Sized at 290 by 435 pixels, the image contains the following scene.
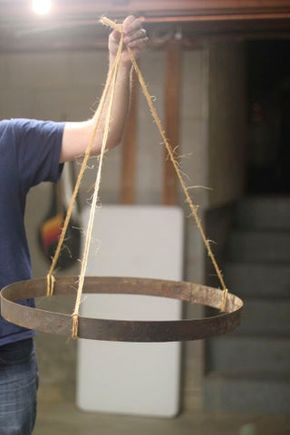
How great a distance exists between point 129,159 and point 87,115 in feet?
1.27

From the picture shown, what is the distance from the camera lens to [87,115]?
4152mm

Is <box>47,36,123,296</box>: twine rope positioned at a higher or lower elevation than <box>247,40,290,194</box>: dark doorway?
lower

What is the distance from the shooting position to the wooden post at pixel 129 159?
13.4 ft

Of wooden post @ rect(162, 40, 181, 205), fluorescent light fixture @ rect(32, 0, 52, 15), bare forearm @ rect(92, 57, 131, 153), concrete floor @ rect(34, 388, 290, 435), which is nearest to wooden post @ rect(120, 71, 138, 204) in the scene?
wooden post @ rect(162, 40, 181, 205)

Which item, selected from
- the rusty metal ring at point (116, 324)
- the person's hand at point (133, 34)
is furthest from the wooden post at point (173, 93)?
the rusty metal ring at point (116, 324)

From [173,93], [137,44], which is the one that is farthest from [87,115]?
[137,44]

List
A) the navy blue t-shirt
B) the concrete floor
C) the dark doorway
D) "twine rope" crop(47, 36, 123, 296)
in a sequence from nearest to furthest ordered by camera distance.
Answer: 1. "twine rope" crop(47, 36, 123, 296)
2. the navy blue t-shirt
3. the concrete floor
4. the dark doorway

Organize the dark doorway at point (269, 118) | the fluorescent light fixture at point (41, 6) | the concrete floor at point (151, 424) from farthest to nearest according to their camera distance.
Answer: the dark doorway at point (269, 118) → the concrete floor at point (151, 424) → the fluorescent light fixture at point (41, 6)

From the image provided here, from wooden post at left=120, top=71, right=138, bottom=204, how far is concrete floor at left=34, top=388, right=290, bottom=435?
1331mm

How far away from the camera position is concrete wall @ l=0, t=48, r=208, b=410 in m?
4.02

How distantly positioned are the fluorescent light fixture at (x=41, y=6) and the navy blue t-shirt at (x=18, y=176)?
1.70 meters

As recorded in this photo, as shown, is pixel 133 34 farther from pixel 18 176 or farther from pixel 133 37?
pixel 18 176

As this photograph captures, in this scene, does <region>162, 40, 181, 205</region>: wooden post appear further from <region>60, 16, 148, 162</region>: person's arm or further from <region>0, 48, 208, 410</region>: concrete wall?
<region>60, 16, 148, 162</region>: person's arm

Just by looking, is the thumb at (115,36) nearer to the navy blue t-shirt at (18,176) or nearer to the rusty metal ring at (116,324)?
the navy blue t-shirt at (18,176)
